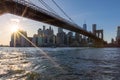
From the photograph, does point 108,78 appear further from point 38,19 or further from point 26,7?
point 38,19

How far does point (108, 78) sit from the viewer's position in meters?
17.6

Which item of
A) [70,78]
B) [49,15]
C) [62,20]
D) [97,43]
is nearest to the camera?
[70,78]

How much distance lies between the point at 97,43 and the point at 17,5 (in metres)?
128

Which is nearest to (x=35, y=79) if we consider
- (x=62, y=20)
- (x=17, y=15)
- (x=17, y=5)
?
(x=17, y=5)

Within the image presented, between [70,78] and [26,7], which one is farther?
[26,7]

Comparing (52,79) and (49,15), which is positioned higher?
(49,15)

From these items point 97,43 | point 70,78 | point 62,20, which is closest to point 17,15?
point 62,20

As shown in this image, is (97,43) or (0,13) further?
(97,43)

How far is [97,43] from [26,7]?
410ft

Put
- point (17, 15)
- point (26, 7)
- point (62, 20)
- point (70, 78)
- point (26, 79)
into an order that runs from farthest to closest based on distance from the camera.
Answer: point (62, 20) → point (17, 15) → point (26, 7) → point (70, 78) → point (26, 79)

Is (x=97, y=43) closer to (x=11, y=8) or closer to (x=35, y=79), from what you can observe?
(x=11, y=8)

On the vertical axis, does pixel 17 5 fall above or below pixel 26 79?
above

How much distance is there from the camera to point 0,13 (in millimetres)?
44656

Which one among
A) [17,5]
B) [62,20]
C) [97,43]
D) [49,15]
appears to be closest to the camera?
[17,5]
